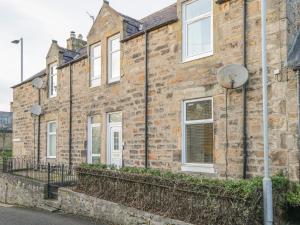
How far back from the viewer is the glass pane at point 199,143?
11.3 meters

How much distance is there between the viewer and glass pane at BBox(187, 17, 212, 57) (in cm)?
1169

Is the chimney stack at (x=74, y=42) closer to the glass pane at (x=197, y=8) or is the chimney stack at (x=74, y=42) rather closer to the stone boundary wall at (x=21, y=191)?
the stone boundary wall at (x=21, y=191)

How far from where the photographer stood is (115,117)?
1505 cm

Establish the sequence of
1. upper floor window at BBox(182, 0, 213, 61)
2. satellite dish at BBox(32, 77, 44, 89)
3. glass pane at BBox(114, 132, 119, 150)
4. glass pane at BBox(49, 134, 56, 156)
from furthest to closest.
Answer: satellite dish at BBox(32, 77, 44, 89) < glass pane at BBox(49, 134, 56, 156) < glass pane at BBox(114, 132, 119, 150) < upper floor window at BBox(182, 0, 213, 61)

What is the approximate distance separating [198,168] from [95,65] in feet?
23.9

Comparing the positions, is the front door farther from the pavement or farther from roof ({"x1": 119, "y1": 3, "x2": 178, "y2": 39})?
the pavement

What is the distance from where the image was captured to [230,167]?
416 inches

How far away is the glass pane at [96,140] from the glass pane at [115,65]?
2.35 meters

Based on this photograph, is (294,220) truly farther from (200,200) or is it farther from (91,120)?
(91,120)

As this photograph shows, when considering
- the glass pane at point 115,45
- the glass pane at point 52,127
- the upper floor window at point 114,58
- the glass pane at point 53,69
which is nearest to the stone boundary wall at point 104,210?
the upper floor window at point 114,58

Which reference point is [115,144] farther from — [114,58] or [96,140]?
[114,58]

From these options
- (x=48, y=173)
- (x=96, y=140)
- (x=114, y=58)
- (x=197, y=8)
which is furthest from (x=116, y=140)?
(x=197, y=8)

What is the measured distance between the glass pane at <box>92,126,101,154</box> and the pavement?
13.4 feet

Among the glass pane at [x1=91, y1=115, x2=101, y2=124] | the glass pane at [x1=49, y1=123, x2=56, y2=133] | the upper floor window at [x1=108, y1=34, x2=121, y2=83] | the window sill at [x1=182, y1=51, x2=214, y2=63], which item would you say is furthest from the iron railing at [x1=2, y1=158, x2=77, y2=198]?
the window sill at [x1=182, y1=51, x2=214, y2=63]
